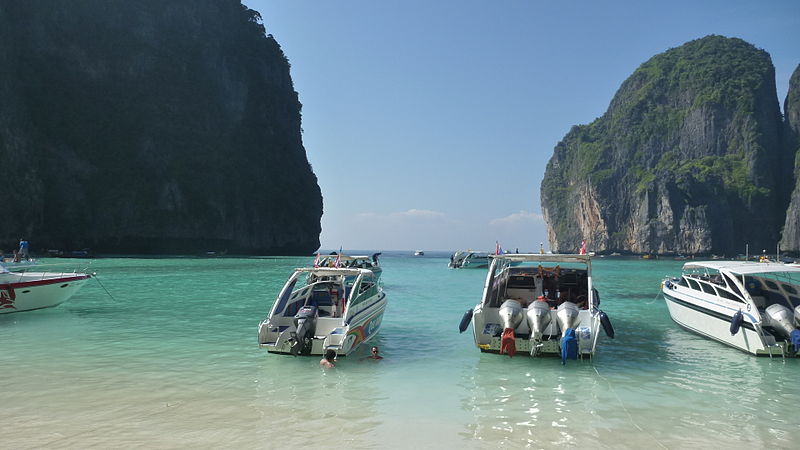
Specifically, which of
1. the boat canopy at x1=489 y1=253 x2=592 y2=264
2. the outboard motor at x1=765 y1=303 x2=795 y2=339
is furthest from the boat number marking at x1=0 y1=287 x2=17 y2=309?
the outboard motor at x1=765 y1=303 x2=795 y2=339

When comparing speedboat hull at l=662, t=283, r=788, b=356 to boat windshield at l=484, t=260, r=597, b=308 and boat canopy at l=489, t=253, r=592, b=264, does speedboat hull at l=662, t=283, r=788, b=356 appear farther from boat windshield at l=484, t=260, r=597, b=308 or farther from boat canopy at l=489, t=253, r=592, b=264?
boat canopy at l=489, t=253, r=592, b=264

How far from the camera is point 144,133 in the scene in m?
84.0

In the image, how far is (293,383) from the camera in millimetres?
10094

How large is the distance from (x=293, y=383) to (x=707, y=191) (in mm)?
157372

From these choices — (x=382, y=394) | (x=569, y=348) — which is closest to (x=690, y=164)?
(x=569, y=348)

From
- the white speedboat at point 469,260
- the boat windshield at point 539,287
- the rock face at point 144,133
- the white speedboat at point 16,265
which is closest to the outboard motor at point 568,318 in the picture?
the boat windshield at point 539,287

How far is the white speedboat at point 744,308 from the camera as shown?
12.4m

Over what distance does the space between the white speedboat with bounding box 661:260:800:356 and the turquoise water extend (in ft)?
1.37

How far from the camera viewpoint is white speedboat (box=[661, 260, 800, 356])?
12.4 metres

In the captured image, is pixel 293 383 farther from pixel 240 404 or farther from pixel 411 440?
pixel 411 440

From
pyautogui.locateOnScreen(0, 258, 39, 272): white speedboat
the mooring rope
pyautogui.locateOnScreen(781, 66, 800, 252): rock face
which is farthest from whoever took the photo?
pyautogui.locateOnScreen(781, 66, 800, 252): rock face

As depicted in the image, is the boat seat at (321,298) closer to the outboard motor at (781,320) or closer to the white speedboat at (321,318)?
the white speedboat at (321,318)

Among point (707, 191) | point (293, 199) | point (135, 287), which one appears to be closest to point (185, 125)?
point (293, 199)

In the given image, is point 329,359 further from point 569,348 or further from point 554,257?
point 554,257
